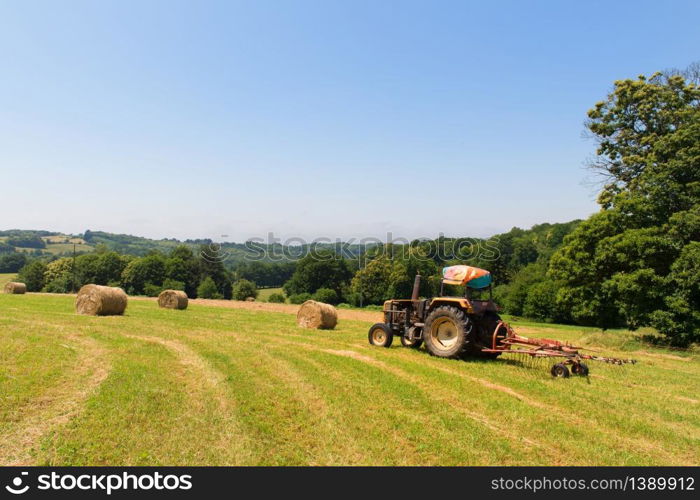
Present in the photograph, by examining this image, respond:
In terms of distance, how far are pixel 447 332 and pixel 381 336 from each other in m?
2.54

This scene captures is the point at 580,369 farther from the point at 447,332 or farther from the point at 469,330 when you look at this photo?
the point at 447,332

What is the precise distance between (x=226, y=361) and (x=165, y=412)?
3.91 meters

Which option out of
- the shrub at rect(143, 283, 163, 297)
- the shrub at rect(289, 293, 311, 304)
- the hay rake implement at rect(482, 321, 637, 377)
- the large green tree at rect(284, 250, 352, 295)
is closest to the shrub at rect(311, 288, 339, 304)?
the shrub at rect(289, 293, 311, 304)

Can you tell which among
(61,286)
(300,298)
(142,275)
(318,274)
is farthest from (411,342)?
(61,286)

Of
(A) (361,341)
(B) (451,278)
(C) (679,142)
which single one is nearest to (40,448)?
(B) (451,278)

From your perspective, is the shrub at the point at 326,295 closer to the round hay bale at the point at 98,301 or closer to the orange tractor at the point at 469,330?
the round hay bale at the point at 98,301

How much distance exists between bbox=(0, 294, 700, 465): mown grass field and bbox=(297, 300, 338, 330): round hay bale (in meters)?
7.62

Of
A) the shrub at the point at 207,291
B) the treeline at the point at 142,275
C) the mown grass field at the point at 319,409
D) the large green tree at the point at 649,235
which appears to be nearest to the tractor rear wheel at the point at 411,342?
the mown grass field at the point at 319,409

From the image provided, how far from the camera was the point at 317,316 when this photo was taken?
19.8m

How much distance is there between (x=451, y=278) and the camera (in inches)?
500

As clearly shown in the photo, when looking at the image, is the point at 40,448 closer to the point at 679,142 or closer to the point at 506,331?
the point at 506,331

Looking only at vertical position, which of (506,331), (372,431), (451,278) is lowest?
(372,431)
